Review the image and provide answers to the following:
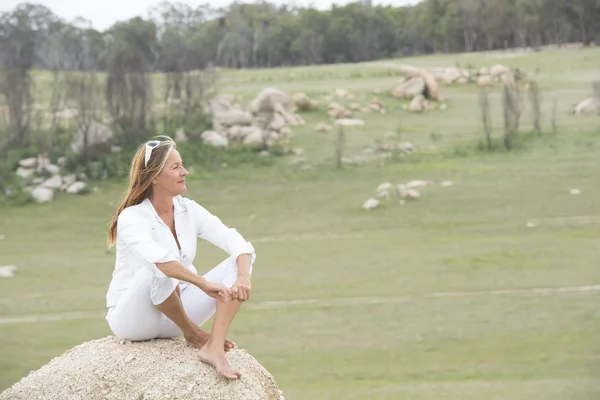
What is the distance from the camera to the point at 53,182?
42.7 ft

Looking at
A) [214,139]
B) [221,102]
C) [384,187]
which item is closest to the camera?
[384,187]

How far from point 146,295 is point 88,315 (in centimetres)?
667

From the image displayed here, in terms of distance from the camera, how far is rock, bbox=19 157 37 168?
43.5 feet

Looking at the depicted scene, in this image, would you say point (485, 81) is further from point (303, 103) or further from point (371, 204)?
point (371, 204)

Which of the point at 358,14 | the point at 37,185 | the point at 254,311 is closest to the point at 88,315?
the point at 254,311

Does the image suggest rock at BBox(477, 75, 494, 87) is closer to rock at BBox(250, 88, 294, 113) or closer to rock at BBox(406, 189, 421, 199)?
rock at BBox(250, 88, 294, 113)

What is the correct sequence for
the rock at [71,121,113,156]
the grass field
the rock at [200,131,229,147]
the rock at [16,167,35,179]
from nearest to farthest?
the grass field → the rock at [16,167,35,179] → the rock at [71,121,113,156] → the rock at [200,131,229,147]

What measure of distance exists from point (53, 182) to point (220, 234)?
10.3 m

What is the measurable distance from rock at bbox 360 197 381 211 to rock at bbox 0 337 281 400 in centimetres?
939

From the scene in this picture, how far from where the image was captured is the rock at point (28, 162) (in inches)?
522

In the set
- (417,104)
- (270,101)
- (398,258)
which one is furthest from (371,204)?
(270,101)

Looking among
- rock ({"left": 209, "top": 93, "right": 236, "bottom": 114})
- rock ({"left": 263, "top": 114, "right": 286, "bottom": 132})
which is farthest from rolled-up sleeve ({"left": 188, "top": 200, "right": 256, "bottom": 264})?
rock ({"left": 209, "top": 93, "right": 236, "bottom": 114})

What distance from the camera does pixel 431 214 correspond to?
12094 mm

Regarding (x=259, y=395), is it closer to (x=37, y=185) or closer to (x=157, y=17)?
(x=37, y=185)
